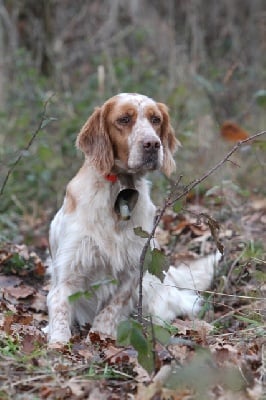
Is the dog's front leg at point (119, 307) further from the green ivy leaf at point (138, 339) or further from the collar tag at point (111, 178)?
the green ivy leaf at point (138, 339)

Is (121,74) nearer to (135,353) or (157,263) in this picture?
(157,263)

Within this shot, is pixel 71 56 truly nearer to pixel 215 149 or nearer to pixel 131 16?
pixel 131 16

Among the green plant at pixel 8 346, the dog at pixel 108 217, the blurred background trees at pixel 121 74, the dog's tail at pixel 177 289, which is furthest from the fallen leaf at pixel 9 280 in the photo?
the green plant at pixel 8 346

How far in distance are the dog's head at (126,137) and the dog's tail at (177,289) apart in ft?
2.11

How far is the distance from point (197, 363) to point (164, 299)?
2.12 meters

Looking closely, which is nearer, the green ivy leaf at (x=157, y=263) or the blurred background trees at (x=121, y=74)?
the green ivy leaf at (x=157, y=263)

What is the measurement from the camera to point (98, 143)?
4145 millimetres

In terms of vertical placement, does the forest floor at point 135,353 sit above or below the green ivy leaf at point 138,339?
below

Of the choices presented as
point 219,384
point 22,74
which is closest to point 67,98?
point 22,74

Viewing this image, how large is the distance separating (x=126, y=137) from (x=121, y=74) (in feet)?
13.9

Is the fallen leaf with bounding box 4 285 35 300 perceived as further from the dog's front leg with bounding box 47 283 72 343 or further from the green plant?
the green plant

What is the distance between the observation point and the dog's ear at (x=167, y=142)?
4355mm

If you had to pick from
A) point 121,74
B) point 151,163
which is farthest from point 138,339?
point 121,74

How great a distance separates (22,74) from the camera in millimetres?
8117
